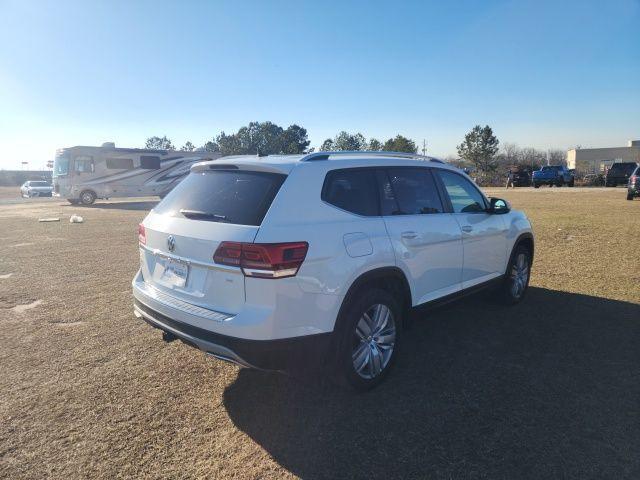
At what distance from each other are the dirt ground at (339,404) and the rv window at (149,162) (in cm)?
2268

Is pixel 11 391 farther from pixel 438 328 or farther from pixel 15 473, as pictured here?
pixel 438 328

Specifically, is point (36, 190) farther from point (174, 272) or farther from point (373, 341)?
point (373, 341)

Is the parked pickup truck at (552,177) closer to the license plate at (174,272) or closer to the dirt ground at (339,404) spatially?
the dirt ground at (339,404)

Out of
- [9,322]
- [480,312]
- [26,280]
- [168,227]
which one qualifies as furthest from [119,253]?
[480,312]

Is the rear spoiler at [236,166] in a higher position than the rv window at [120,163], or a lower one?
lower

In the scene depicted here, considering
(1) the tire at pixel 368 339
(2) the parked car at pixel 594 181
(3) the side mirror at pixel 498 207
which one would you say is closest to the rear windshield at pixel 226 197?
(1) the tire at pixel 368 339

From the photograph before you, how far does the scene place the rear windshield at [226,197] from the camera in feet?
10.0

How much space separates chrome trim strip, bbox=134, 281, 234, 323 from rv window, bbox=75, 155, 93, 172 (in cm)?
2403

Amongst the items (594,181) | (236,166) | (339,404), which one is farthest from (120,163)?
(594,181)

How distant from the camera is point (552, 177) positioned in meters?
38.2

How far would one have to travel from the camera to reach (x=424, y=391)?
11.6 ft

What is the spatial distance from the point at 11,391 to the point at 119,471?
1.60 meters

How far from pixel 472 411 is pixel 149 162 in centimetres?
2689

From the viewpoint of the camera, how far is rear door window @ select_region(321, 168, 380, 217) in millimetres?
3348
